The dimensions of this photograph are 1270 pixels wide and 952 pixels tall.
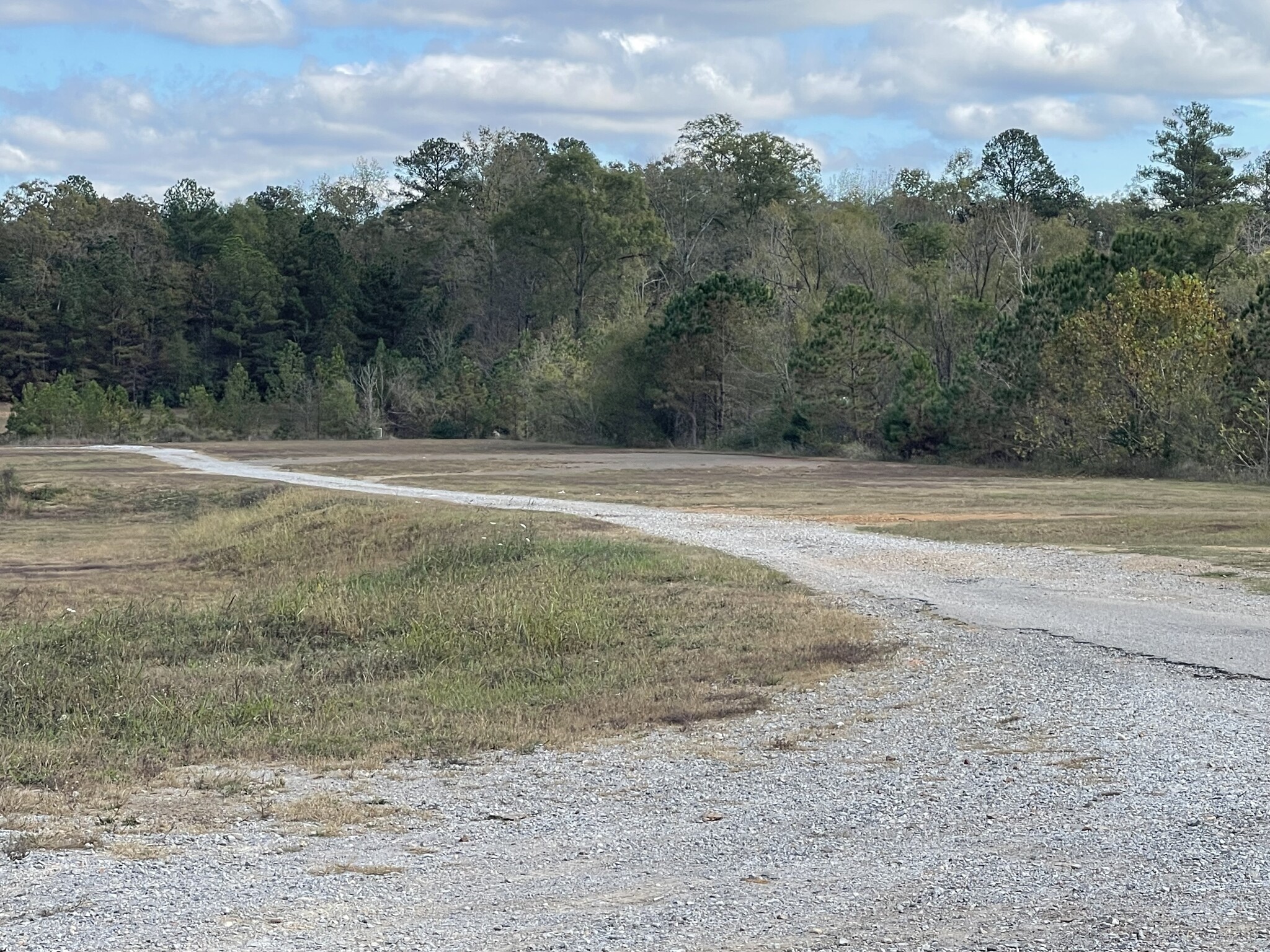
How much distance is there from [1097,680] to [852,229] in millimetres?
61795

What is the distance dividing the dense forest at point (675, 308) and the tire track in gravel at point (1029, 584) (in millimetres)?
18356

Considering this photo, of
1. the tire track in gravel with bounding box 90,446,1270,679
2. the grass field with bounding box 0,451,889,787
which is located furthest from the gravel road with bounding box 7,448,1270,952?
the grass field with bounding box 0,451,889,787

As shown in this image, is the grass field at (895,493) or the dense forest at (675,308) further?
the dense forest at (675,308)

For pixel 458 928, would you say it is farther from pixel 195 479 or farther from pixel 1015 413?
pixel 1015 413

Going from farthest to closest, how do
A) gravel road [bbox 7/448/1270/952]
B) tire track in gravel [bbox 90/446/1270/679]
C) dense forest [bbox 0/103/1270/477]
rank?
1. dense forest [bbox 0/103/1270/477]
2. tire track in gravel [bbox 90/446/1270/679]
3. gravel road [bbox 7/448/1270/952]

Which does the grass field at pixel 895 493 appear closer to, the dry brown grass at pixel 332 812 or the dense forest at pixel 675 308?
the dense forest at pixel 675 308

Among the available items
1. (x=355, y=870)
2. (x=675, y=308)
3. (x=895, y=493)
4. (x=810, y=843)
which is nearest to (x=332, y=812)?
(x=355, y=870)

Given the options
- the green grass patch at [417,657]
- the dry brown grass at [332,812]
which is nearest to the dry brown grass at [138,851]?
the dry brown grass at [332,812]

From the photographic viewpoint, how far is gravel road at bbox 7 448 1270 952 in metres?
5.66

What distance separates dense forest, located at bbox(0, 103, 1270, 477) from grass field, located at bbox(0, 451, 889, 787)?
22208mm

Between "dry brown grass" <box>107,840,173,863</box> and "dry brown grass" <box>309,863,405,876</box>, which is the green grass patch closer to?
"dry brown grass" <box>107,840,173,863</box>

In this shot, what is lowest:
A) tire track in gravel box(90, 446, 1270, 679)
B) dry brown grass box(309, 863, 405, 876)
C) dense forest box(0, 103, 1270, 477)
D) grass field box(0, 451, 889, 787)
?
grass field box(0, 451, 889, 787)

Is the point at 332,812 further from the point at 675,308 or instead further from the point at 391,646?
the point at 675,308

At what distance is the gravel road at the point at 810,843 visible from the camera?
5.66 meters
